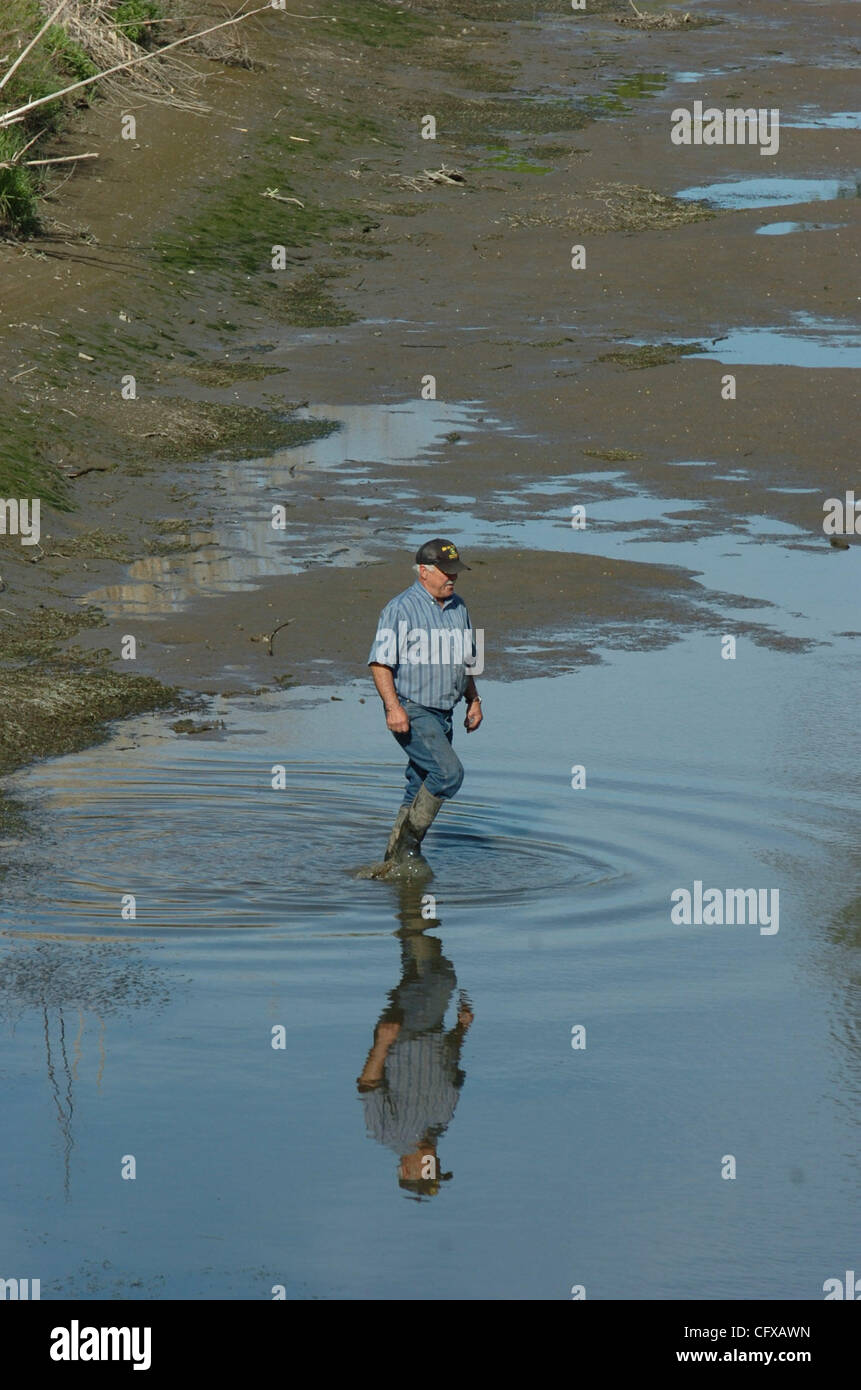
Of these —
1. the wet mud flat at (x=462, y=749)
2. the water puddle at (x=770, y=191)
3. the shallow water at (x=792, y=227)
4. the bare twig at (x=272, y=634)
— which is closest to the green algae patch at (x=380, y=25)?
the wet mud flat at (x=462, y=749)

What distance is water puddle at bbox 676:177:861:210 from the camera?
2962 centimetres

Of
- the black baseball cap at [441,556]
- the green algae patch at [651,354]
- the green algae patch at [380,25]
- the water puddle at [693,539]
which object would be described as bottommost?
the black baseball cap at [441,556]

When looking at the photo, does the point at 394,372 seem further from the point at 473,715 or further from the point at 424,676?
the point at 424,676

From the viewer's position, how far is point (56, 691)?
13.1m

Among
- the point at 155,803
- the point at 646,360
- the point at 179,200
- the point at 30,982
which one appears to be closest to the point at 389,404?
the point at 646,360

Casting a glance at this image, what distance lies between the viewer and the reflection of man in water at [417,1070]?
7.47 meters

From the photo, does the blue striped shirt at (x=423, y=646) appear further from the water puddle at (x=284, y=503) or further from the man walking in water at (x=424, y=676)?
the water puddle at (x=284, y=503)

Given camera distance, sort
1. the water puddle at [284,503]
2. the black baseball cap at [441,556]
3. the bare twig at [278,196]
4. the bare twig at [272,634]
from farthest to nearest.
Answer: the bare twig at [278,196] → the water puddle at [284,503] → the bare twig at [272,634] → the black baseball cap at [441,556]

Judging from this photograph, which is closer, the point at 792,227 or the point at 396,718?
the point at 396,718

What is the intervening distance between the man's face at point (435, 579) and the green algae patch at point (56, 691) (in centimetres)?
300

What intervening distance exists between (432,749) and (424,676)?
14.6 inches

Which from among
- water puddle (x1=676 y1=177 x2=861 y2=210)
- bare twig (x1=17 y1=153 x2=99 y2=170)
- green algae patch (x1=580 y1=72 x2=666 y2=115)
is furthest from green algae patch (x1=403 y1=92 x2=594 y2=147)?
bare twig (x1=17 y1=153 x2=99 y2=170)

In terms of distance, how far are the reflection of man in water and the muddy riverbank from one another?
392cm

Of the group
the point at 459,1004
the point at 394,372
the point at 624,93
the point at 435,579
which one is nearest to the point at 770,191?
the point at 624,93
